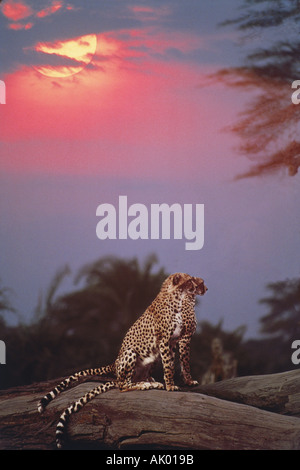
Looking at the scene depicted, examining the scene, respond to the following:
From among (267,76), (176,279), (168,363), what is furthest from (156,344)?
(267,76)

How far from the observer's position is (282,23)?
4875 millimetres

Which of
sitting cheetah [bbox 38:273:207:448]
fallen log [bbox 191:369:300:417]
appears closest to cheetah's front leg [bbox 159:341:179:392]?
sitting cheetah [bbox 38:273:207:448]

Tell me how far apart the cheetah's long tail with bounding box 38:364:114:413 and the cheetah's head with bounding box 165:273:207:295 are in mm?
831

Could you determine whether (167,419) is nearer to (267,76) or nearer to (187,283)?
(187,283)

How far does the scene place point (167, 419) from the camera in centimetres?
445

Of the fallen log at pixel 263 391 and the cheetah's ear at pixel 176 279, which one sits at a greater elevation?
the cheetah's ear at pixel 176 279

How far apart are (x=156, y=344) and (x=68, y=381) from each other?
30.4 inches

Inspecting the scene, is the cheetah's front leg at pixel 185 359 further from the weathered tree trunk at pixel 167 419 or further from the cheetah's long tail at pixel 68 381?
the cheetah's long tail at pixel 68 381

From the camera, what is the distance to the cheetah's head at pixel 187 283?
4754 mm

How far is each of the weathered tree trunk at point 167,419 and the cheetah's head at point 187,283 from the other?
0.76 metres

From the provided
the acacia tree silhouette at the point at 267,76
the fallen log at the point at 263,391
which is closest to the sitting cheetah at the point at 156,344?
the fallen log at the point at 263,391

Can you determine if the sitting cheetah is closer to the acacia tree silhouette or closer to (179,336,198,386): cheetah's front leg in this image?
(179,336,198,386): cheetah's front leg

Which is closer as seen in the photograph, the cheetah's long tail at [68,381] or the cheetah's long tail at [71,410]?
the cheetah's long tail at [71,410]

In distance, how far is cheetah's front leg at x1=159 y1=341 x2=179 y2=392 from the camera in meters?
4.59
